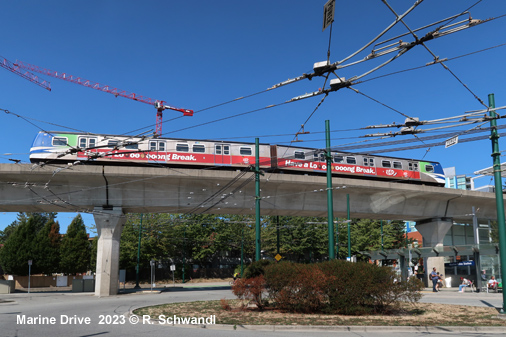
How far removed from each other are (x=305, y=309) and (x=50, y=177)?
67.8 ft

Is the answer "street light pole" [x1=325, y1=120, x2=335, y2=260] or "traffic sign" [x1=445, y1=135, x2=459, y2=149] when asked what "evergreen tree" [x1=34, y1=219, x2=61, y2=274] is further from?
"traffic sign" [x1=445, y1=135, x2=459, y2=149]

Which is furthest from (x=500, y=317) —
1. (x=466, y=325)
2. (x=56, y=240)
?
(x=56, y=240)

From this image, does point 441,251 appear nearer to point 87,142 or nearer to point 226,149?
point 226,149

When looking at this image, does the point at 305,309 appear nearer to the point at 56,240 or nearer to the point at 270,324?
the point at 270,324

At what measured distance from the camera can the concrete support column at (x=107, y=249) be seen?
29.6 meters

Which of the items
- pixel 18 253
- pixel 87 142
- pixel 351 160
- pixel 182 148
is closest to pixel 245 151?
pixel 182 148

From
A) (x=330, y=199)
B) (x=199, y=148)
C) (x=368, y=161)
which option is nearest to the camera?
(x=330, y=199)

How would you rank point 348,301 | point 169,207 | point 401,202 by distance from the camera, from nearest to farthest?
1. point 348,301
2. point 169,207
3. point 401,202

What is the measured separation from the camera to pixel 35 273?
57.3 m

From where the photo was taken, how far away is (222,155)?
115 feet

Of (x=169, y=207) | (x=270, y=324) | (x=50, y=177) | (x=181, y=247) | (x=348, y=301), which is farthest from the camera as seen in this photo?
(x=181, y=247)

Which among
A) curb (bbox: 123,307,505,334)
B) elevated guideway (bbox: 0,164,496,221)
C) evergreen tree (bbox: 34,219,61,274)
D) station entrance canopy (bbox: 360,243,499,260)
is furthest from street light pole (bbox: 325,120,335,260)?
evergreen tree (bbox: 34,219,61,274)

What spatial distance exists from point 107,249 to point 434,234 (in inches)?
1082

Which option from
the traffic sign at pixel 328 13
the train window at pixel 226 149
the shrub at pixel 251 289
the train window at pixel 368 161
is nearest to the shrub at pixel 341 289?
the shrub at pixel 251 289
